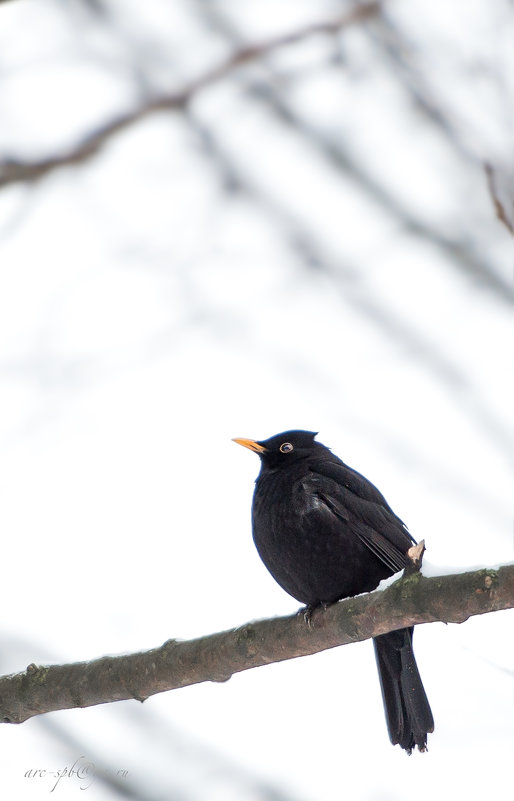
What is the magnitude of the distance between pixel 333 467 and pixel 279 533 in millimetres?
557

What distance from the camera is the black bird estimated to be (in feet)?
13.9

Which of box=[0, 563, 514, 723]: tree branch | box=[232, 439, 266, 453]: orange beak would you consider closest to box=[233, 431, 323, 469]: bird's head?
box=[232, 439, 266, 453]: orange beak

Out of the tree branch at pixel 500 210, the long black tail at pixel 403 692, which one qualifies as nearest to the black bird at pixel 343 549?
the long black tail at pixel 403 692

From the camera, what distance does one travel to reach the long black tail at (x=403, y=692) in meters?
4.16

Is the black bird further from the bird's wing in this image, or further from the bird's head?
the bird's head

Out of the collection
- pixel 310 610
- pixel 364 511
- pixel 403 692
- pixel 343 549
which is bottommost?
pixel 403 692

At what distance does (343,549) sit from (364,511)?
257 millimetres

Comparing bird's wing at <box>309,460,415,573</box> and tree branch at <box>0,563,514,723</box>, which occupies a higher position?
bird's wing at <box>309,460,415,573</box>

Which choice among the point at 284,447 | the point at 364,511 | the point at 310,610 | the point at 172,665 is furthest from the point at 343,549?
the point at 172,665

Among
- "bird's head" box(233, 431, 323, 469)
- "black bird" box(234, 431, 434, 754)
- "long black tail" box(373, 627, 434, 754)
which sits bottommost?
"long black tail" box(373, 627, 434, 754)

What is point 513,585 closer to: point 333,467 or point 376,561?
point 376,561

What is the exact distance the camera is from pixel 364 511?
4.62 m

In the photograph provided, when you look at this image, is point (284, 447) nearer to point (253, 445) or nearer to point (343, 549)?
point (253, 445)

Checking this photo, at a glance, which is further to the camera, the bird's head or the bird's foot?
the bird's head
